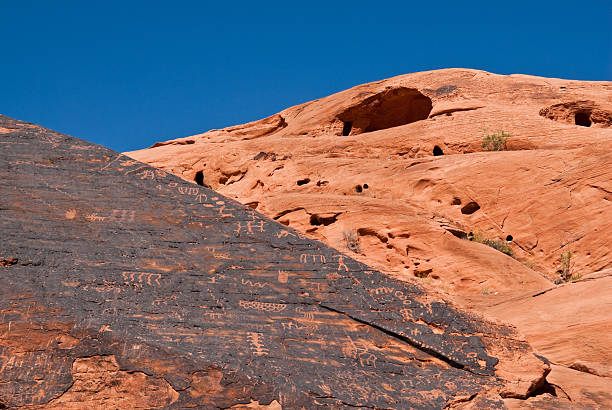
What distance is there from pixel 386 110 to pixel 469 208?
7761mm

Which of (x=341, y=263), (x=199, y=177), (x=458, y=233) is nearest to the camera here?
(x=341, y=263)

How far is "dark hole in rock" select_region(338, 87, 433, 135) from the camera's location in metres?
21.5

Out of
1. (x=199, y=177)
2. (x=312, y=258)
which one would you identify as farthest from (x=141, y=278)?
(x=199, y=177)

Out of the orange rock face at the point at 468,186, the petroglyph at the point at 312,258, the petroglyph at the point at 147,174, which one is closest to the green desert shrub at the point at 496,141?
the orange rock face at the point at 468,186

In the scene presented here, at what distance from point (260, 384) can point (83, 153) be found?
4396 millimetres

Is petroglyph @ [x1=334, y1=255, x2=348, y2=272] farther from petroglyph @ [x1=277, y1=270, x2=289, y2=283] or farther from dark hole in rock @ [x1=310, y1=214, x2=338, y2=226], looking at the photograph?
dark hole in rock @ [x1=310, y1=214, x2=338, y2=226]

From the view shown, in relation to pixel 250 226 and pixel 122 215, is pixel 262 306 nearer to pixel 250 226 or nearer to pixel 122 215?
pixel 250 226

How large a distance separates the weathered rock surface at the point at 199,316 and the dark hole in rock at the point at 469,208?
316 inches

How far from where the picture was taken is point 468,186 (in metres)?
15.5

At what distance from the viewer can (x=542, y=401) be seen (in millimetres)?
7008

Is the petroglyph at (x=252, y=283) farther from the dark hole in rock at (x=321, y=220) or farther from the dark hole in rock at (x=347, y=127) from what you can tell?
the dark hole in rock at (x=347, y=127)

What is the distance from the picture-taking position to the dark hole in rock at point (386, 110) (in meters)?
21.5

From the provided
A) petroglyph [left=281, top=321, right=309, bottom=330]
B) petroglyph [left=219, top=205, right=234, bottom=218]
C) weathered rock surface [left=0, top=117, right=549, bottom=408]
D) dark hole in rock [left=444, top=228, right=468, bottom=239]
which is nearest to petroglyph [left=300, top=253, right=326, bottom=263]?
weathered rock surface [left=0, top=117, right=549, bottom=408]

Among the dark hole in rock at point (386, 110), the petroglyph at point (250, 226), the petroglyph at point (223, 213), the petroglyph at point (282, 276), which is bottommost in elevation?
the petroglyph at point (282, 276)
